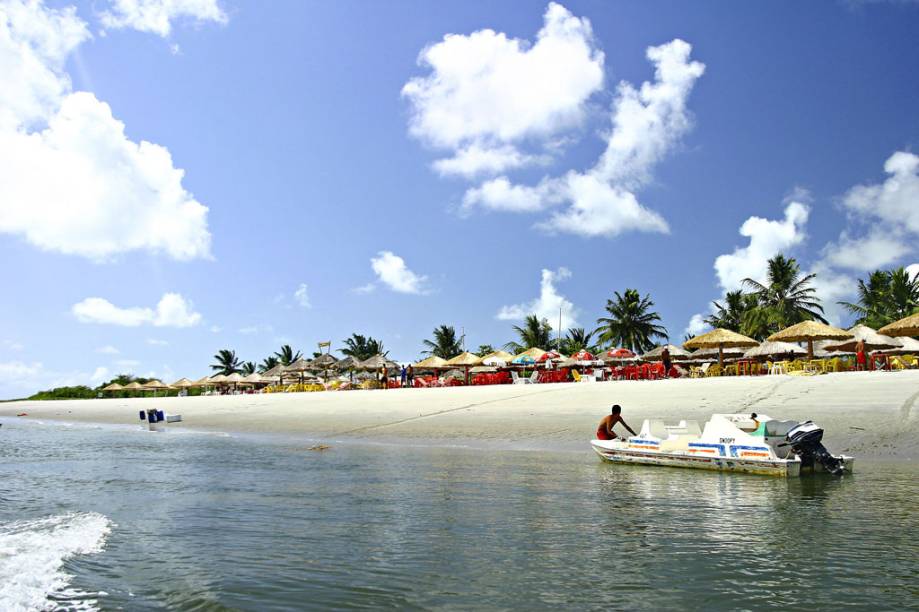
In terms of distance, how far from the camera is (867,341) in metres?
37.1

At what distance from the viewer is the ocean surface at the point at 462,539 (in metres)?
6.09

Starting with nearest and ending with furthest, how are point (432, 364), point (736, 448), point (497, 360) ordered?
point (736, 448) → point (497, 360) → point (432, 364)

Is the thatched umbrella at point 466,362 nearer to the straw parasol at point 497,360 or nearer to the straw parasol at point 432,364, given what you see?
the straw parasol at point 497,360

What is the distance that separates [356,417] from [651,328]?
1977 inches

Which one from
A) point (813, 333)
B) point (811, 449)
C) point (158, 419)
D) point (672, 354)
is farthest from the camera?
point (672, 354)

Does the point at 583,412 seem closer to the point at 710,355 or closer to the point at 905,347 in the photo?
the point at 905,347

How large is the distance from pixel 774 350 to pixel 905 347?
8.14 meters

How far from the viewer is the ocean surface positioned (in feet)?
20.0

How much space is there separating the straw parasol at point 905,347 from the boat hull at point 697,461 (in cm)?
3120

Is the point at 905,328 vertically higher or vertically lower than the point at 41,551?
higher

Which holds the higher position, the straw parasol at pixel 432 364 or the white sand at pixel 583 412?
the straw parasol at pixel 432 364

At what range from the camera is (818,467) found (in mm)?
12625

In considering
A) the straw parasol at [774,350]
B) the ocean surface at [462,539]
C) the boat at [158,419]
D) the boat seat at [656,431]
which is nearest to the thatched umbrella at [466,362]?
the straw parasol at [774,350]

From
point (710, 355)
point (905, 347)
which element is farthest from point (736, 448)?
A: point (710, 355)
